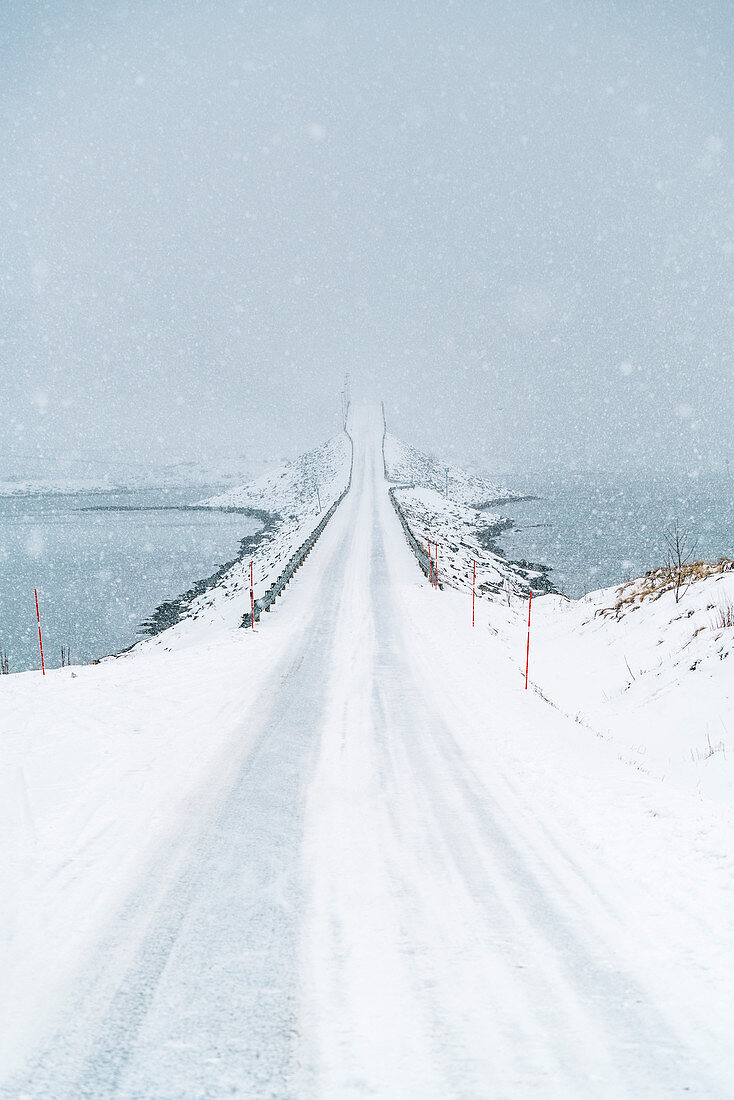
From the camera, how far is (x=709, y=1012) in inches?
109

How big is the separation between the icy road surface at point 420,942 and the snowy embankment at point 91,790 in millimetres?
197

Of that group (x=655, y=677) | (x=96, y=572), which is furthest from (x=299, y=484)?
(x=655, y=677)

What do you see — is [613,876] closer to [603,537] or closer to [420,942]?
[420,942]

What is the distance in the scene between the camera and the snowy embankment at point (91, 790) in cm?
326

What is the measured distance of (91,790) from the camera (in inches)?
209

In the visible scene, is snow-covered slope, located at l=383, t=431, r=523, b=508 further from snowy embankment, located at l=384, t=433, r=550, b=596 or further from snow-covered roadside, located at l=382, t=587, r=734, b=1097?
snow-covered roadside, located at l=382, t=587, r=734, b=1097

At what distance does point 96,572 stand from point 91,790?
41.9m

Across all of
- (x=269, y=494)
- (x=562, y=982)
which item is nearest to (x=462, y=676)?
(x=562, y=982)

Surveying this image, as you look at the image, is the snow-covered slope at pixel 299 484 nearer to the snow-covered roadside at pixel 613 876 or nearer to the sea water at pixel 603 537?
the sea water at pixel 603 537

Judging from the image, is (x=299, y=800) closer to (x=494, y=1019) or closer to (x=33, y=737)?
(x=494, y=1019)

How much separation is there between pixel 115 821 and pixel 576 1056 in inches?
147

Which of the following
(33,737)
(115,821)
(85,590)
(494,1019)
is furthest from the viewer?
(85,590)

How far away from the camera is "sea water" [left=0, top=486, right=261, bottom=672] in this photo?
88.5 feet

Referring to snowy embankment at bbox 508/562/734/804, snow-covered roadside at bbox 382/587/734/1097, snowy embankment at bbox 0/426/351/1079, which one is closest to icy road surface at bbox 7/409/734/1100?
snow-covered roadside at bbox 382/587/734/1097
